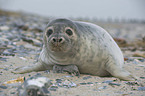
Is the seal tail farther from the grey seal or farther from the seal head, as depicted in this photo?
the seal head

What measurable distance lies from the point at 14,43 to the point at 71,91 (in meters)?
3.79

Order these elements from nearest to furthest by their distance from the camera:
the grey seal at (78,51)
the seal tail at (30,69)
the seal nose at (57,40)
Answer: the seal nose at (57,40) < the grey seal at (78,51) < the seal tail at (30,69)

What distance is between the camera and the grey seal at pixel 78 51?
286cm

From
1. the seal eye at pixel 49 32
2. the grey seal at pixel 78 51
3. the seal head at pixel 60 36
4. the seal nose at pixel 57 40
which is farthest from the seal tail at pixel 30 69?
the seal nose at pixel 57 40

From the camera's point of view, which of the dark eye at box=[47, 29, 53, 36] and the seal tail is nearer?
the dark eye at box=[47, 29, 53, 36]

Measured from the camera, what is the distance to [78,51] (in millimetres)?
3020

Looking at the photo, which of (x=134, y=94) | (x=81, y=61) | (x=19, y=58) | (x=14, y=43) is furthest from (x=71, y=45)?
(x=14, y=43)

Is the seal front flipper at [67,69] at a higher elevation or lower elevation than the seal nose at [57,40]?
lower

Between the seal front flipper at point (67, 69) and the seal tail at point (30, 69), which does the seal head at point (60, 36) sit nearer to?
the seal front flipper at point (67, 69)

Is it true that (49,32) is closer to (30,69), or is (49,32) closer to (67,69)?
(67,69)

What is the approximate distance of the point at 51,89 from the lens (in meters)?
2.55

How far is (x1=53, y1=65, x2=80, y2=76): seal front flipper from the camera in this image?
3093mm

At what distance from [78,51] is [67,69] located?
0.34m

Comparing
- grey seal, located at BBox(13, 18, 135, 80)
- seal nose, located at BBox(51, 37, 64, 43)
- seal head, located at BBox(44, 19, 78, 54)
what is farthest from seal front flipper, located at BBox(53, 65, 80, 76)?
seal nose, located at BBox(51, 37, 64, 43)
